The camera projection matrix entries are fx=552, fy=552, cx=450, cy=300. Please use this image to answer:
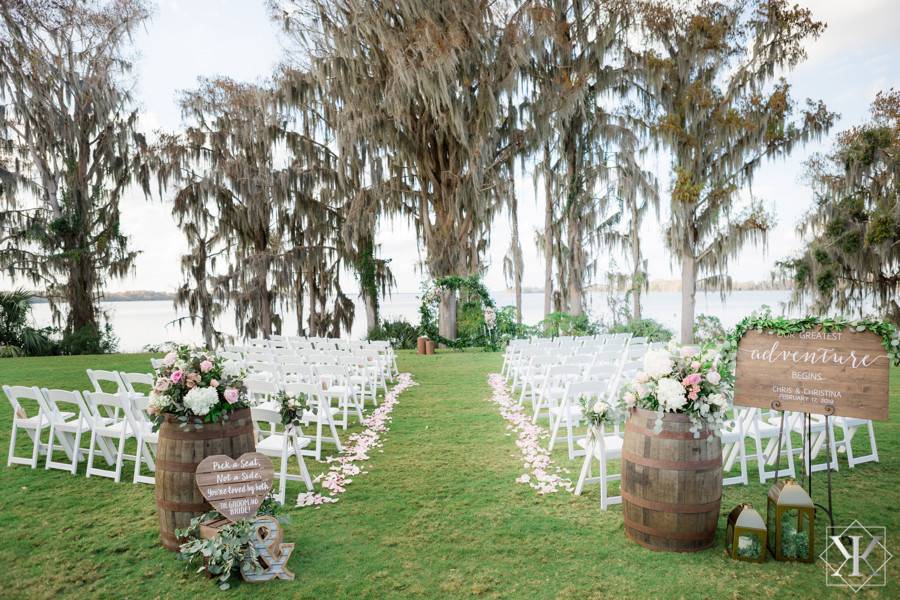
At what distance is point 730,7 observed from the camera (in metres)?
14.2

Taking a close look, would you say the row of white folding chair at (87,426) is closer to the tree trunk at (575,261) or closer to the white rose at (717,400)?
the white rose at (717,400)

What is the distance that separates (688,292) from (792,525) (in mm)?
13205

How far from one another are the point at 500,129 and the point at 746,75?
663 cm

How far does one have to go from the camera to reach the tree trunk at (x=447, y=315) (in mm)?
16156

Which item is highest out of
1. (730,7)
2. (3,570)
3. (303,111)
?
(730,7)

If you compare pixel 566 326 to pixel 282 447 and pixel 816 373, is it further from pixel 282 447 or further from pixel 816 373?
pixel 816 373

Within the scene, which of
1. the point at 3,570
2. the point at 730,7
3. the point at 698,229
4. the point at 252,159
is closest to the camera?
the point at 3,570

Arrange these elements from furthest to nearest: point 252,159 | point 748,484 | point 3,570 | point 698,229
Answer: point 252,159 → point 698,229 → point 748,484 → point 3,570

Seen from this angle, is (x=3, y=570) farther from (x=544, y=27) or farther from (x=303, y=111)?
(x=303, y=111)

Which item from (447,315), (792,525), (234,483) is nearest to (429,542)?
(234,483)

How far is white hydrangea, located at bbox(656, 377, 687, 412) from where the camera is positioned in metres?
3.14

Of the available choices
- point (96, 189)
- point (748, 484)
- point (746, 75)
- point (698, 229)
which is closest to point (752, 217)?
point (698, 229)

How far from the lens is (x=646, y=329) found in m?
14.8

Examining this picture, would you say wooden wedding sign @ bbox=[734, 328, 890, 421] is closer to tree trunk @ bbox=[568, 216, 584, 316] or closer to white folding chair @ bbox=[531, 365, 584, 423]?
white folding chair @ bbox=[531, 365, 584, 423]
